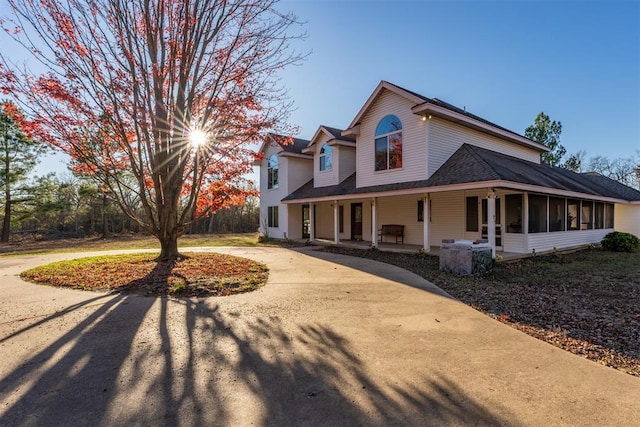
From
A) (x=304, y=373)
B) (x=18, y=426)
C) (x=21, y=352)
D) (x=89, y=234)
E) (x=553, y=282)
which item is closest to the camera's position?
(x=18, y=426)

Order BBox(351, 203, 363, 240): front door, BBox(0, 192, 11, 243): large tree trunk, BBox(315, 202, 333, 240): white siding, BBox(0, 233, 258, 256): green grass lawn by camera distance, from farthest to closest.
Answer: BBox(0, 192, 11, 243): large tree trunk, BBox(315, 202, 333, 240): white siding, BBox(351, 203, 363, 240): front door, BBox(0, 233, 258, 256): green grass lawn

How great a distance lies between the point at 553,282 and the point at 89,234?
106 ft

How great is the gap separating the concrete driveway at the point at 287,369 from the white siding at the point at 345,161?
11996mm

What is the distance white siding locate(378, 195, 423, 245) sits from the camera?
15.0 m

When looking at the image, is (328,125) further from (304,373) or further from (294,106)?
(304,373)

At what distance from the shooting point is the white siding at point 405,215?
1499 centimetres

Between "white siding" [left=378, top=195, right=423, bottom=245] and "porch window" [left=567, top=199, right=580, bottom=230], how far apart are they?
20.0 feet

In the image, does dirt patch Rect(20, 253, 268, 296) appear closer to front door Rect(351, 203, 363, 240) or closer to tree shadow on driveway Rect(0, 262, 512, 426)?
tree shadow on driveway Rect(0, 262, 512, 426)

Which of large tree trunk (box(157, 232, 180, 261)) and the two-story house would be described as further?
the two-story house

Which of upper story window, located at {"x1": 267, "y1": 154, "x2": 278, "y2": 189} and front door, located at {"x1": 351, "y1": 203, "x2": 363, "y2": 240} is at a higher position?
upper story window, located at {"x1": 267, "y1": 154, "x2": 278, "y2": 189}

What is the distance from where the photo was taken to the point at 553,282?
7.83 m

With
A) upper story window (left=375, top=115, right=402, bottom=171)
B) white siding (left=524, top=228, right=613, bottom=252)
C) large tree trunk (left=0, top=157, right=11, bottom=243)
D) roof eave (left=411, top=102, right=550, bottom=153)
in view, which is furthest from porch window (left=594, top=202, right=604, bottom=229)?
large tree trunk (left=0, top=157, right=11, bottom=243)

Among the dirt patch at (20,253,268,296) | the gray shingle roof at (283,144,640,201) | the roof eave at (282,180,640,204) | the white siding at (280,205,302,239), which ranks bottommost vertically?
the dirt patch at (20,253,268,296)

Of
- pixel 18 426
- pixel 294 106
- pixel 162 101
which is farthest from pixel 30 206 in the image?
pixel 18 426
